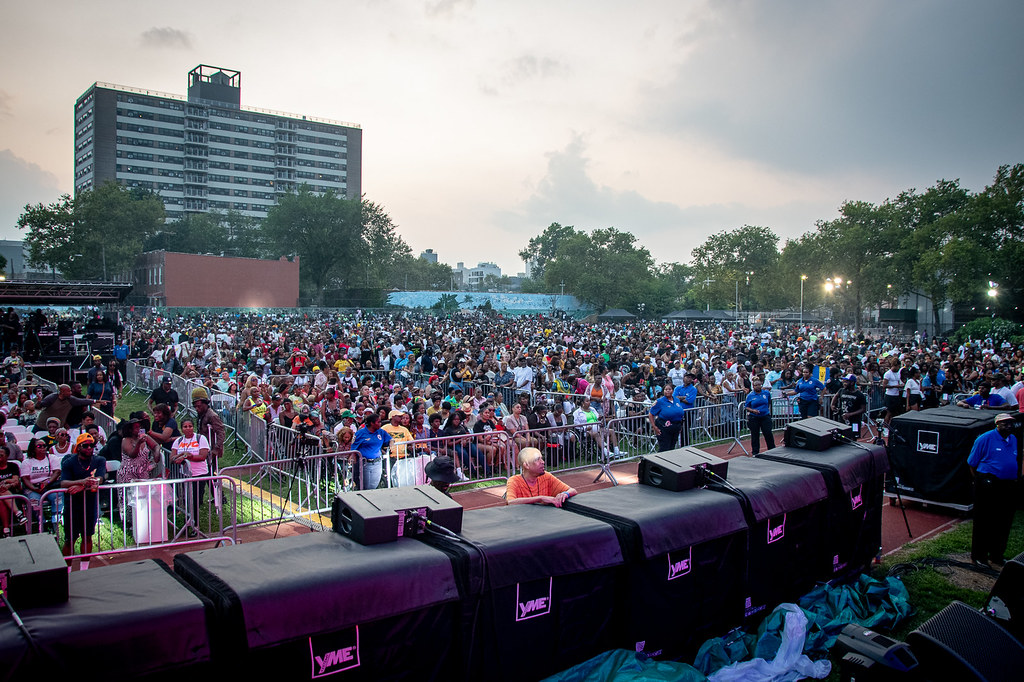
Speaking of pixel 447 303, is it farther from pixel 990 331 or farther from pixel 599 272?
pixel 990 331

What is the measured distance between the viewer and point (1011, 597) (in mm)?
4805

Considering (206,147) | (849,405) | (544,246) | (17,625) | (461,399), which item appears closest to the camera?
(17,625)

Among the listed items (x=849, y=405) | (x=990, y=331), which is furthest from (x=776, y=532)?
(x=990, y=331)

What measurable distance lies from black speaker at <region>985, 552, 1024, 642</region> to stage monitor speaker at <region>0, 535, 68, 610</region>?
5951mm

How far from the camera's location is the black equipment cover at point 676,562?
15.6 ft

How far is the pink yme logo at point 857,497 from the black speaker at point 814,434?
0.52m

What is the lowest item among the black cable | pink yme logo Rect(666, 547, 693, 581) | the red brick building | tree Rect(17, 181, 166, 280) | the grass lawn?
the grass lawn

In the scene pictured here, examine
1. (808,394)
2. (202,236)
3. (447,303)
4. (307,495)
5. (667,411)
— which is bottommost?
(307,495)

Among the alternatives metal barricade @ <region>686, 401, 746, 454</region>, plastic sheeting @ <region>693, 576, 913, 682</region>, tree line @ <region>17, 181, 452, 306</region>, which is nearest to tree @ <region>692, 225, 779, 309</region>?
tree line @ <region>17, 181, 452, 306</region>

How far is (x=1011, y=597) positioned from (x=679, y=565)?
2.40m

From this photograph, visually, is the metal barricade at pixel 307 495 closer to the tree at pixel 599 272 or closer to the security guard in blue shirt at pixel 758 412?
the security guard in blue shirt at pixel 758 412

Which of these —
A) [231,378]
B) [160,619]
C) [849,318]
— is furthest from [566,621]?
[849,318]

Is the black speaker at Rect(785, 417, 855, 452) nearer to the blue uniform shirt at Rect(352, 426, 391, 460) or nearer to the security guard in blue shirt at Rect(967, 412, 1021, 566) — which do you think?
the security guard in blue shirt at Rect(967, 412, 1021, 566)

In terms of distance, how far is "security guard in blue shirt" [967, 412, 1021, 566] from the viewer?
7398 mm
